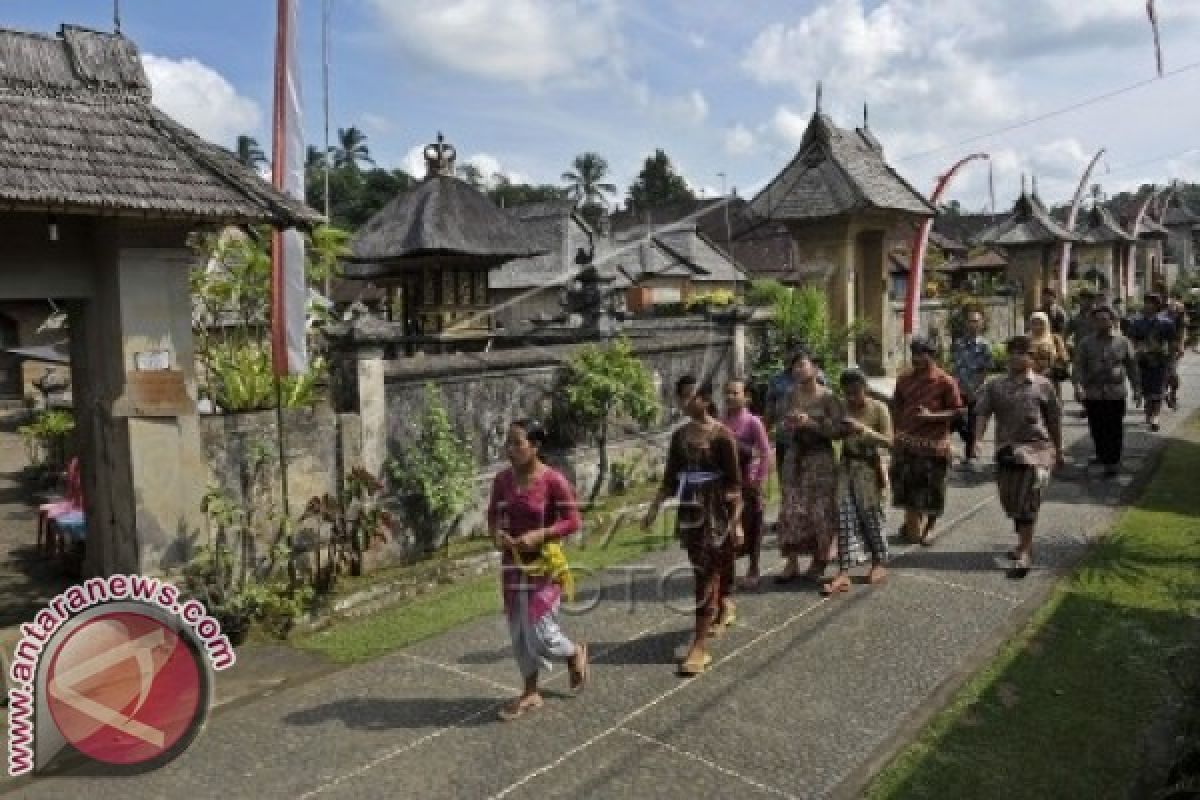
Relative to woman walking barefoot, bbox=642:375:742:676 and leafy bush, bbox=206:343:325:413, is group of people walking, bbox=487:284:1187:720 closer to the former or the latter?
woman walking barefoot, bbox=642:375:742:676

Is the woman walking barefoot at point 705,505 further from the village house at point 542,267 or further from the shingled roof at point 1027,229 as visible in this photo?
the village house at point 542,267

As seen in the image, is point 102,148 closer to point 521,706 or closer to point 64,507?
point 64,507

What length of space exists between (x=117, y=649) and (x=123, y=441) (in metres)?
1.81

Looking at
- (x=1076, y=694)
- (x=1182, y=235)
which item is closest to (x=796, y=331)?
(x=1076, y=694)

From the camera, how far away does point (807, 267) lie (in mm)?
15695

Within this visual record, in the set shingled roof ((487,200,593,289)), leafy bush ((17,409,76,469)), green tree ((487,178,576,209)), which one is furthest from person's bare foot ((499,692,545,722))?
green tree ((487,178,576,209))

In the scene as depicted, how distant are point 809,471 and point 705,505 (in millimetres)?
1650

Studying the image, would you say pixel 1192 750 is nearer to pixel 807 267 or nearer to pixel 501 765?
pixel 501 765

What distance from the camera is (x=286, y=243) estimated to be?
27.1 ft

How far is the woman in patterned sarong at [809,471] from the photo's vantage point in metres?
7.05

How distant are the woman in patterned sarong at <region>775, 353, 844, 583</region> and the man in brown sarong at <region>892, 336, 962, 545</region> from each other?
3.38ft

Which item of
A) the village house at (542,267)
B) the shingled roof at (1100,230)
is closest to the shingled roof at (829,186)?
the village house at (542,267)

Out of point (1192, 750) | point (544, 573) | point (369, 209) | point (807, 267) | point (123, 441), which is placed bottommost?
point (1192, 750)

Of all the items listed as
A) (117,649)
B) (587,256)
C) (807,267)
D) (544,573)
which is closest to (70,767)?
(117,649)
